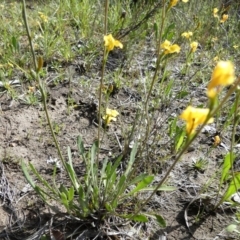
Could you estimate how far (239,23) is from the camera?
3.84 m

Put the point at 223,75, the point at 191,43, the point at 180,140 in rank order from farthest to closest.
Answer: the point at 191,43 < the point at 180,140 < the point at 223,75

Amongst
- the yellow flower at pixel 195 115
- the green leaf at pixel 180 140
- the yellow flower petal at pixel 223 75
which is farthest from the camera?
the green leaf at pixel 180 140

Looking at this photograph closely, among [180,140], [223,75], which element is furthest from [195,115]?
[180,140]

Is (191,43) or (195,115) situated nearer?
→ (195,115)

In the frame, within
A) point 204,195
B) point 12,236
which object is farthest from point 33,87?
point 204,195

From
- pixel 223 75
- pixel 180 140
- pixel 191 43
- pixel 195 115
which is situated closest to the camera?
pixel 223 75

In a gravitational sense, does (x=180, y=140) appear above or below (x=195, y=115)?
below

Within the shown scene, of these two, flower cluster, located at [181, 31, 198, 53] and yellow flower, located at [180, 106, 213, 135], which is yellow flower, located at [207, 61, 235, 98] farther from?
flower cluster, located at [181, 31, 198, 53]

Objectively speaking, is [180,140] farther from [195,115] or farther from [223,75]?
[223,75]

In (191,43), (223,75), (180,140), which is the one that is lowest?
(180,140)

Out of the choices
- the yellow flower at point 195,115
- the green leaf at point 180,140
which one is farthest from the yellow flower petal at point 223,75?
the green leaf at point 180,140

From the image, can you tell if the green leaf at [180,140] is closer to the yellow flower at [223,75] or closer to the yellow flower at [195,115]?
the yellow flower at [195,115]

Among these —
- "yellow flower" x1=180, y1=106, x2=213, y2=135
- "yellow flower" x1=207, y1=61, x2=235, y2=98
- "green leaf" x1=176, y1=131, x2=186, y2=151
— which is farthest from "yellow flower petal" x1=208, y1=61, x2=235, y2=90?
"green leaf" x1=176, y1=131, x2=186, y2=151

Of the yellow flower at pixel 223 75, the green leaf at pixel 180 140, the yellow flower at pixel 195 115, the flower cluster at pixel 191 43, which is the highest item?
the yellow flower at pixel 223 75
